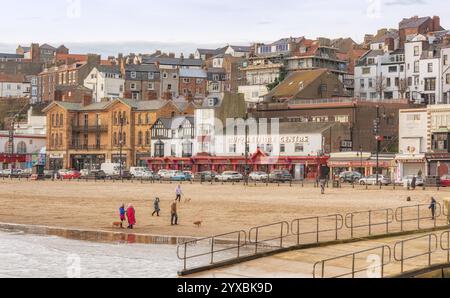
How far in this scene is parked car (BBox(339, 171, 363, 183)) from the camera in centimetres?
9032

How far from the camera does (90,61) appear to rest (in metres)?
169

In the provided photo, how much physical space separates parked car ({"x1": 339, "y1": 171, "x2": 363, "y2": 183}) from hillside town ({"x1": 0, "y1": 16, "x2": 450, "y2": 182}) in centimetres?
226

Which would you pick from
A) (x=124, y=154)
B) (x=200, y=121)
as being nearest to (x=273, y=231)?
(x=200, y=121)

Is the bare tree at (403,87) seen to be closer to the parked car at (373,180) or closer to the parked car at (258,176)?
the parked car at (258,176)

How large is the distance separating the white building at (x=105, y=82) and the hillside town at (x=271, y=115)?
0.75 feet

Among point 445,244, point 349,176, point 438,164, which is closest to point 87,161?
point 349,176

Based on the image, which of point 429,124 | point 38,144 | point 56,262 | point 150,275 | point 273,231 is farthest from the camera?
point 38,144

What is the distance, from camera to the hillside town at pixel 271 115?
326ft

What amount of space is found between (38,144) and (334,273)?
12533 cm

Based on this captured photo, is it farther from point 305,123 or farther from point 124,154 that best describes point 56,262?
point 124,154

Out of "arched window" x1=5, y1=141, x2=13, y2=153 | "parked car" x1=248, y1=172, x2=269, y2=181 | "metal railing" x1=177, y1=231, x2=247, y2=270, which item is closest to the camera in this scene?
"metal railing" x1=177, y1=231, x2=247, y2=270

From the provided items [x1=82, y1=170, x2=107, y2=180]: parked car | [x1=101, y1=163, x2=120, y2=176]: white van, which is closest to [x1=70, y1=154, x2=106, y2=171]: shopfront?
[x1=101, y1=163, x2=120, y2=176]: white van

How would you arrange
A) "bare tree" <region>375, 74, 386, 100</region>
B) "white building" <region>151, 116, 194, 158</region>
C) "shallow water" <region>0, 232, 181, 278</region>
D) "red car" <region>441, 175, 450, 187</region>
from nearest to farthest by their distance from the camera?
"shallow water" <region>0, 232, 181, 278</region> → "red car" <region>441, 175, 450, 187</region> → "white building" <region>151, 116, 194, 158</region> → "bare tree" <region>375, 74, 386, 100</region>

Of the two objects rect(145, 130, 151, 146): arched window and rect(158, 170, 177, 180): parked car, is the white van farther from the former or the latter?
rect(158, 170, 177, 180): parked car
